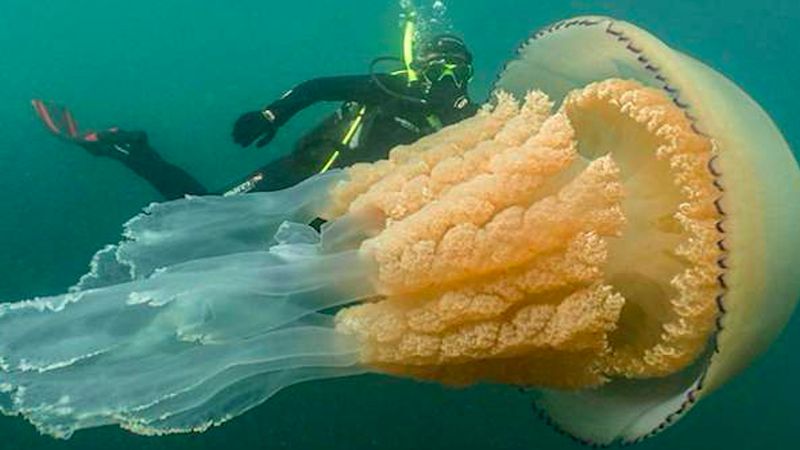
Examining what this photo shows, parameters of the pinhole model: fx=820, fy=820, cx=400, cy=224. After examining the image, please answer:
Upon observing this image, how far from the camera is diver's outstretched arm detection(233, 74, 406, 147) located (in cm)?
555

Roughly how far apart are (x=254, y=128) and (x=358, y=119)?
28.6 inches

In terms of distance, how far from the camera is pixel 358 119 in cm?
575

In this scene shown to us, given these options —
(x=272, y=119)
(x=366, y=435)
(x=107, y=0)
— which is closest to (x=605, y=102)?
(x=272, y=119)

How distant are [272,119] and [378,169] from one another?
276cm

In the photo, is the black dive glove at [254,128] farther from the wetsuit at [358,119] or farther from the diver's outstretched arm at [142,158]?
the diver's outstretched arm at [142,158]

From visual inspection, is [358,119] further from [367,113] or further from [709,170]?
[709,170]

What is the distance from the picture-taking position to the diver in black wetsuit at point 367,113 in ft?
18.2

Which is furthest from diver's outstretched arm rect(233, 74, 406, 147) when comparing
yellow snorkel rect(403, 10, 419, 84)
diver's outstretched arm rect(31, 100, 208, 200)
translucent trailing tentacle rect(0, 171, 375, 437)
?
translucent trailing tentacle rect(0, 171, 375, 437)

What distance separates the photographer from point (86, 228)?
39.0ft

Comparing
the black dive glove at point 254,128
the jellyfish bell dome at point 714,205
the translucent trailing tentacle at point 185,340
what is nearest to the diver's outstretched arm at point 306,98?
the black dive glove at point 254,128

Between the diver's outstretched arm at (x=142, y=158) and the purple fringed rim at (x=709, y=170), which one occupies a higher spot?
the diver's outstretched arm at (x=142, y=158)

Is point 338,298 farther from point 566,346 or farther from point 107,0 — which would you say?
point 107,0

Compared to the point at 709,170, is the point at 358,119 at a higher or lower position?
higher

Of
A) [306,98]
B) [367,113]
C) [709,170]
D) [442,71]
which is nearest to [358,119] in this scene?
[367,113]
